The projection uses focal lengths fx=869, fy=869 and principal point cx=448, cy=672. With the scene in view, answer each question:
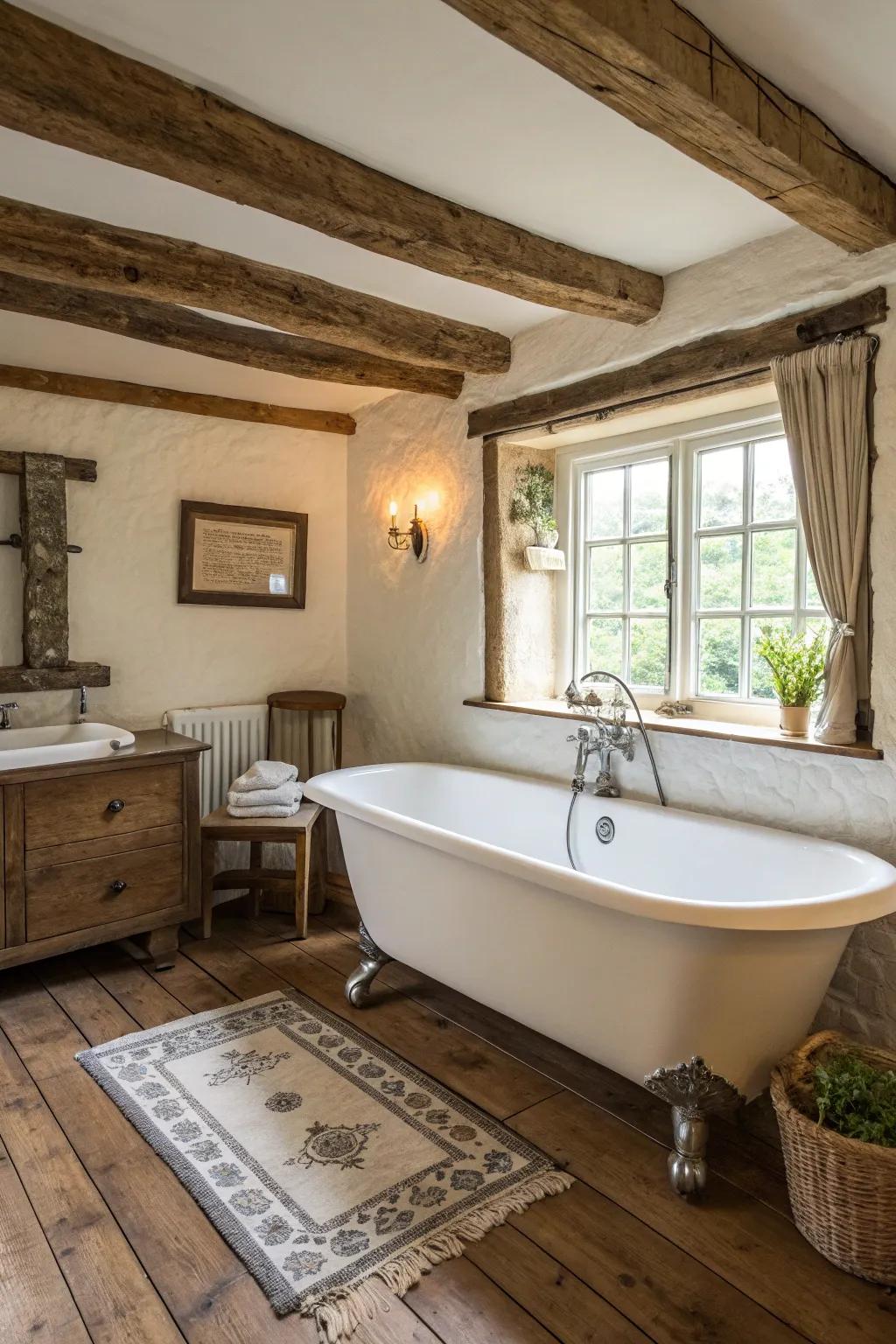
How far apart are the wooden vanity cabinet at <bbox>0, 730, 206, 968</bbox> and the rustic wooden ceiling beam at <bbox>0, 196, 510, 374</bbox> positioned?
5.06 ft

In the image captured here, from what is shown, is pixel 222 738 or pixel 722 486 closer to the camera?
pixel 722 486

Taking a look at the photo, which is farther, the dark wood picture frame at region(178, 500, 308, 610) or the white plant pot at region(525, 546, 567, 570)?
the dark wood picture frame at region(178, 500, 308, 610)

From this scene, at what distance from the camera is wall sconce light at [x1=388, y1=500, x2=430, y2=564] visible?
3771 millimetres

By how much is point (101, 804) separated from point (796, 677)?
7.67 feet

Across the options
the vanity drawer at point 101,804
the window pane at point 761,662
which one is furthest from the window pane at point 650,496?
the vanity drawer at point 101,804

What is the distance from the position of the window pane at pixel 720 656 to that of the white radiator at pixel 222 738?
6.60 feet

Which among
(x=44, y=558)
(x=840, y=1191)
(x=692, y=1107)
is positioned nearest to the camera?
(x=840, y=1191)

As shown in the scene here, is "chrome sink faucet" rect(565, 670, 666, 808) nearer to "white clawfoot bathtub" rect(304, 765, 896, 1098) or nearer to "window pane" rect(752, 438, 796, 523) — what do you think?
"white clawfoot bathtub" rect(304, 765, 896, 1098)

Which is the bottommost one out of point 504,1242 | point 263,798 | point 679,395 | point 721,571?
point 504,1242

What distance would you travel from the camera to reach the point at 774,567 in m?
2.83

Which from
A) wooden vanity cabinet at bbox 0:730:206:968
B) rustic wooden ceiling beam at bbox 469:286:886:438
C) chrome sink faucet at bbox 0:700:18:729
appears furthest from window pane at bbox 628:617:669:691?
chrome sink faucet at bbox 0:700:18:729

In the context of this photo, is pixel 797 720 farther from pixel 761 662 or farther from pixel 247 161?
pixel 247 161

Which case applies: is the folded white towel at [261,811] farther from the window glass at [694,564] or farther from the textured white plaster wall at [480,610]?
the window glass at [694,564]

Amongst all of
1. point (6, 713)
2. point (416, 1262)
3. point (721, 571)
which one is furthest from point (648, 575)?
point (6, 713)
